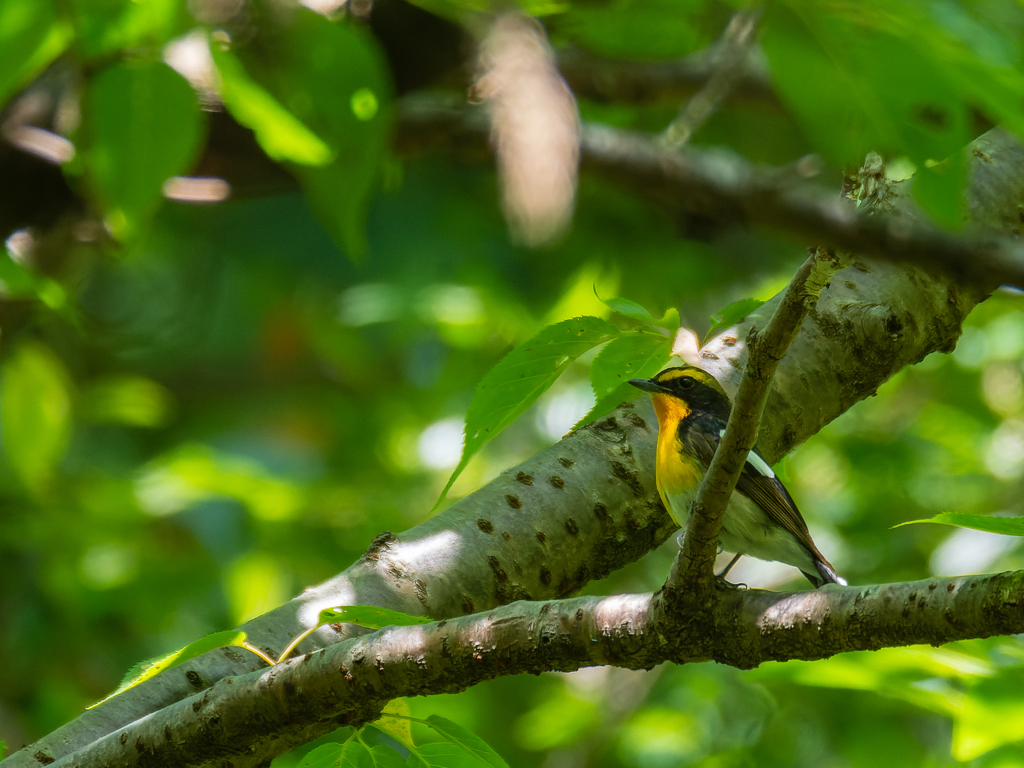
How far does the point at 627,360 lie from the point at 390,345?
435 cm

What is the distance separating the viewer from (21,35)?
1.50m

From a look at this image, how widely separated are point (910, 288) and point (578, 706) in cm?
419

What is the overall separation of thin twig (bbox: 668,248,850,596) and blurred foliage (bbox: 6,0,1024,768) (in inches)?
7.0

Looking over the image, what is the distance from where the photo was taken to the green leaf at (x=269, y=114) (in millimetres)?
1731

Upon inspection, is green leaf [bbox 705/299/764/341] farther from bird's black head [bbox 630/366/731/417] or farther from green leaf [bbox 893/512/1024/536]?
green leaf [bbox 893/512/1024/536]

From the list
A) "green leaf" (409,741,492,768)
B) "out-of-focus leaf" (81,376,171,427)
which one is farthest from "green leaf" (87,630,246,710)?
"out-of-focus leaf" (81,376,171,427)

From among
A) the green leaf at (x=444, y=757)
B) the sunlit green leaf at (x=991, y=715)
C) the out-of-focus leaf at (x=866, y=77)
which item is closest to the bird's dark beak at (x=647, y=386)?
the sunlit green leaf at (x=991, y=715)

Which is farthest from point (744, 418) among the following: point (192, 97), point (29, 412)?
point (29, 412)

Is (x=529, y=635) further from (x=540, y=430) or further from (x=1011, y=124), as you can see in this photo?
(x=540, y=430)

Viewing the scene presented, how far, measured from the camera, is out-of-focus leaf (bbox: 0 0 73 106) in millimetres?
1493

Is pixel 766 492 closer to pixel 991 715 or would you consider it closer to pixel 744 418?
pixel 991 715

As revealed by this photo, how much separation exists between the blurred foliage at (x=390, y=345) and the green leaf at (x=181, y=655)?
555 millimetres

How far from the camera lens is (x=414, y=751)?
1.55 meters

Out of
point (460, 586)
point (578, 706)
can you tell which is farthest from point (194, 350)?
point (460, 586)
